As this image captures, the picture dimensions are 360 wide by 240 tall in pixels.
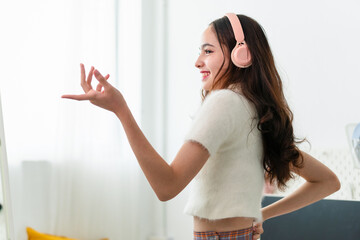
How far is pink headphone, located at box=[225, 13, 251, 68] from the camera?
94 cm

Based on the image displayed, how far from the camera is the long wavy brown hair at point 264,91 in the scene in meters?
0.93

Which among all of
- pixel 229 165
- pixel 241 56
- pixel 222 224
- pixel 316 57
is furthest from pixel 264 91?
pixel 316 57

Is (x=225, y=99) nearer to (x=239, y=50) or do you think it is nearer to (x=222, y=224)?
(x=239, y=50)

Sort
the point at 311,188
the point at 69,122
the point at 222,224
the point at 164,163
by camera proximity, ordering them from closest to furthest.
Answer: the point at 164,163, the point at 222,224, the point at 311,188, the point at 69,122

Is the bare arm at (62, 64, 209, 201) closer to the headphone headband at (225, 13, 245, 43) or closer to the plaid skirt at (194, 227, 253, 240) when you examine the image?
the plaid skirt at (194, 227, 253, 240)

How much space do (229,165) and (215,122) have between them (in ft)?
0.34

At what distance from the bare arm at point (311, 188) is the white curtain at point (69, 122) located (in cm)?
135

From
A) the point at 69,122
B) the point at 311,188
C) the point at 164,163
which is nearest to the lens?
the point at 164,163

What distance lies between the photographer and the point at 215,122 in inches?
32.3

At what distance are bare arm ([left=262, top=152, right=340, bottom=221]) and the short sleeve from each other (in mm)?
379

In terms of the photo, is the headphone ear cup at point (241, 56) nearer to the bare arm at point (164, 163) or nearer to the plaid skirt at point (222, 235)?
the bare arm at point (164, 163)

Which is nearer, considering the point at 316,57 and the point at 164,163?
the point at 164,163

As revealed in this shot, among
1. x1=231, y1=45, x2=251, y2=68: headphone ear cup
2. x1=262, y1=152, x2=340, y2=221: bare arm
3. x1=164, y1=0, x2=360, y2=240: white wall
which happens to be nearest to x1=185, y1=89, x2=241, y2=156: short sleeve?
x1=231, y1=45, x2=251, y2=68: headphone ear cup

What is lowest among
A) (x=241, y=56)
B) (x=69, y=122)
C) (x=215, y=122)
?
(x=69, y=122)
